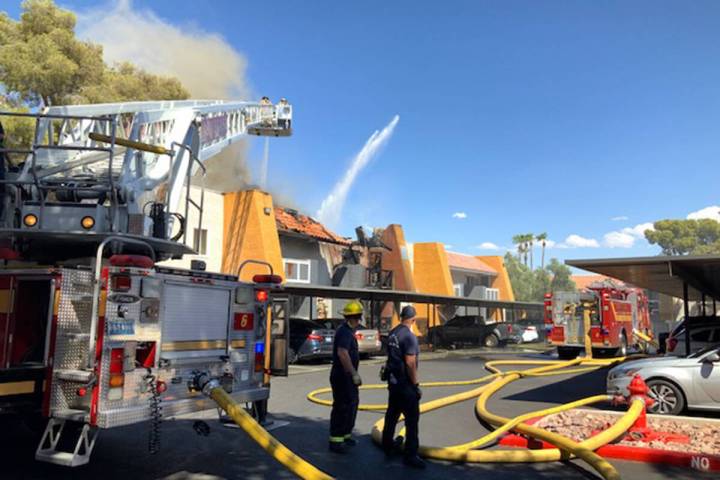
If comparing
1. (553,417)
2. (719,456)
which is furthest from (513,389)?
(719,456)

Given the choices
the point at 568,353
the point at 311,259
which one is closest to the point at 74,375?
the point at 568,353

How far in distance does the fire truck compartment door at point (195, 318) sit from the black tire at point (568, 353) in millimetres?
17744

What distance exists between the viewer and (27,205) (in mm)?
6227

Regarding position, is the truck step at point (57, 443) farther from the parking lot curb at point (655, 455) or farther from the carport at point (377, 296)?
the carport at point (377, 296)

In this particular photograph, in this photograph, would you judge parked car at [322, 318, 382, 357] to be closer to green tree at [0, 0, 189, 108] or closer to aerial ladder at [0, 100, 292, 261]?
aerial ladder at [0, 100, 292, 261]

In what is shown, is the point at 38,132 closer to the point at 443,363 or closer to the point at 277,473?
the point at 277,473

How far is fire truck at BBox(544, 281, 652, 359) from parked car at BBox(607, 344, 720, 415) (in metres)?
11.7

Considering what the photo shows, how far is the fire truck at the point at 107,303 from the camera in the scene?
4.72 meters

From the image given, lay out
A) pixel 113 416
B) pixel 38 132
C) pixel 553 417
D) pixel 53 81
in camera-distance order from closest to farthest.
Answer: pixel 113 416 → pixel 38 132 → pixel 553 417 → pixel 53 81

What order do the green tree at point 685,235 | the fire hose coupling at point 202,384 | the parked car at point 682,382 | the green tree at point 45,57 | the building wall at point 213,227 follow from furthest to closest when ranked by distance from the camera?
the green tree at point 685,235 → the green tree at point 45,57 → the building wall at point 213,227 → the parked car at point 682,382 → the fire hose coupling at point 202,384

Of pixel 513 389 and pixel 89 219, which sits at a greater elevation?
pixel 89 219

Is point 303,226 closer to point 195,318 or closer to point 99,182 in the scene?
point 99,182

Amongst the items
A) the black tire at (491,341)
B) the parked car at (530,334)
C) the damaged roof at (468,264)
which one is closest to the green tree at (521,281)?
the damaged roof at (468,264)

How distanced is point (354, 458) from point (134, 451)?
245 centimetres
